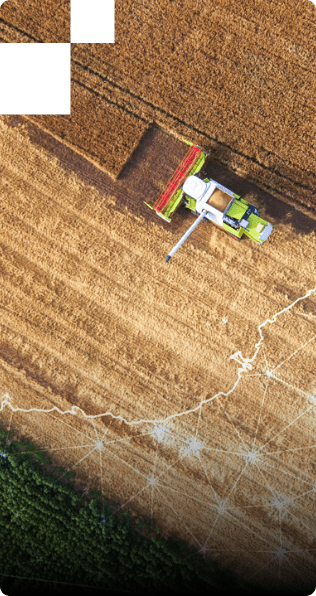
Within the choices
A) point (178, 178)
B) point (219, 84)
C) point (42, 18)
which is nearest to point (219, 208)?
point (178, 178)

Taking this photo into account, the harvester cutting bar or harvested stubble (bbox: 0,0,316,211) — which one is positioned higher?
harvested stubble (bbox: 0,0,316,211)

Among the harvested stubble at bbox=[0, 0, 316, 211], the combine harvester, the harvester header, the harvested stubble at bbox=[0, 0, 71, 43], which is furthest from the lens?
the harvested stubble at bbox=[0, 0, 71, 43]

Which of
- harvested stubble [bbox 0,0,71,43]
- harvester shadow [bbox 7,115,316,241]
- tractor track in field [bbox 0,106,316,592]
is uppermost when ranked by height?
harvested stubble [bbox 0,0,71,43]

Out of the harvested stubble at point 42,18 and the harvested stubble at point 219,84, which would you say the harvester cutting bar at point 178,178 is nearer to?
the harvested stubble at point 219,84

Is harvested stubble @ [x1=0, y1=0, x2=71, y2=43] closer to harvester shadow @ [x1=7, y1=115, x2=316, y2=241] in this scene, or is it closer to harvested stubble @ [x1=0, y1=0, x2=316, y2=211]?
harvested stubble @ [x1=0, y1=0, x2=316, y2=211]

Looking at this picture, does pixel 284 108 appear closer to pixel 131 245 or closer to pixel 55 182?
pixel 131 245

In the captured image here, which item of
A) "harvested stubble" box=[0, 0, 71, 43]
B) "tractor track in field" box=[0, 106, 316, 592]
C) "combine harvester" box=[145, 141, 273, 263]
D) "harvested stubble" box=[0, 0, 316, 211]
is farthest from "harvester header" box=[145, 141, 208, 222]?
"harvested stubble" box=[0, 0, 71, 43]
